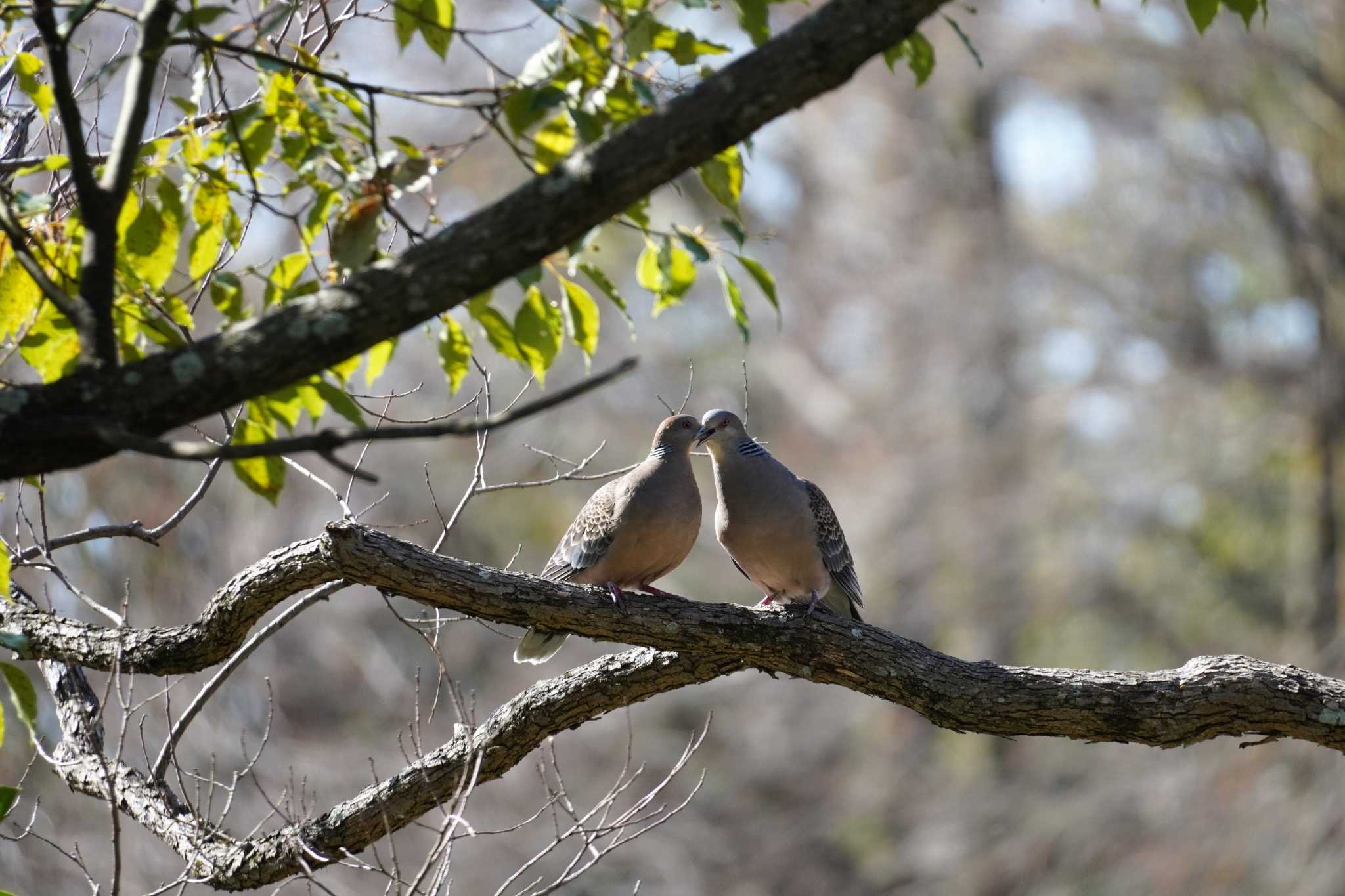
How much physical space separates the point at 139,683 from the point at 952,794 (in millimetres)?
10334

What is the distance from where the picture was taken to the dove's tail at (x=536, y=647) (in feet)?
16.5

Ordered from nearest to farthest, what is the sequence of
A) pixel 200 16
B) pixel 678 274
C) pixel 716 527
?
pixel 200 16, pixel 678 274, pixel 716 527

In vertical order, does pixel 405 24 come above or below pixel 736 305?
above

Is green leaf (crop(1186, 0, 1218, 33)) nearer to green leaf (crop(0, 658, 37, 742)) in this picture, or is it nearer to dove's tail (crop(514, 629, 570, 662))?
green leaf (crop(0, 658, 37, 742))

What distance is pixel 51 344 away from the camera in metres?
2.80

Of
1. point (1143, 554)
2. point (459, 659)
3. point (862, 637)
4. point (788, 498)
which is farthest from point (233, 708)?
point (1143, 554)

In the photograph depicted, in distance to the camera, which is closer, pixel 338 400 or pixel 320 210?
pixel 338 400

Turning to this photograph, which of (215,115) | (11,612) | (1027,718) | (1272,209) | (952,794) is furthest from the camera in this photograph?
(952,794)

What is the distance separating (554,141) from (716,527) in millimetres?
2917

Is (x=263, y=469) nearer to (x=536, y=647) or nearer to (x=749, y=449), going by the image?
(x=536, y=647)

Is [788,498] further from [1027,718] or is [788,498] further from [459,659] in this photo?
[459,659]

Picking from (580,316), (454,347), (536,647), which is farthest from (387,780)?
(580,316)

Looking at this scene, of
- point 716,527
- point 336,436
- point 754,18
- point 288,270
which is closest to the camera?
point 336,436

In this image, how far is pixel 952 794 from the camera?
56.7 ft
